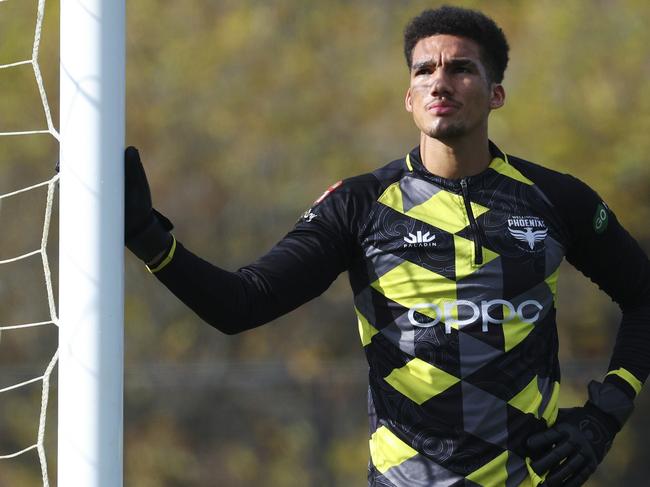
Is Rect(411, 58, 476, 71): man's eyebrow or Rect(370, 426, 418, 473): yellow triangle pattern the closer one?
Rect(370, 426, 418, 473): yellow triangle pattern

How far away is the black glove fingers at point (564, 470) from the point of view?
205 centimetres

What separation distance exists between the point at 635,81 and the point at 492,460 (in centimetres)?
294

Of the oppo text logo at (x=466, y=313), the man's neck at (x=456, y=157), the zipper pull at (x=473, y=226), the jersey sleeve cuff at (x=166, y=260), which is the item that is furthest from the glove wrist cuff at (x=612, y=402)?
the jersey sleeve cuff at (x=166, y=260)

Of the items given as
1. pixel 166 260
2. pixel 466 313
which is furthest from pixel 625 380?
pixel 166 260

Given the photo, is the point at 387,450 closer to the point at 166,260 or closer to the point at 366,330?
the point at 366,330

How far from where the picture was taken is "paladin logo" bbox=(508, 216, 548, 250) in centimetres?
209

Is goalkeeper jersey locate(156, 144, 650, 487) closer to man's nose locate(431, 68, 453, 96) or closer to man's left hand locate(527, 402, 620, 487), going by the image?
man's left hand locate(527, 402, 620, 487)

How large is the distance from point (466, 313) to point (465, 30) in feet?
1.93

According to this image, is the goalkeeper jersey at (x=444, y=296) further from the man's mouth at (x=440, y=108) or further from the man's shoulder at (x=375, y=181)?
the man's mouth at (x=440, y=108)

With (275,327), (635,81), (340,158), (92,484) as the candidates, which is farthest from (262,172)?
(92,484)

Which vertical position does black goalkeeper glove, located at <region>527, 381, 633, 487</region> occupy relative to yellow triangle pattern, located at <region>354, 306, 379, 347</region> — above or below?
below

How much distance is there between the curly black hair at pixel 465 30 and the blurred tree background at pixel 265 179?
220 cm

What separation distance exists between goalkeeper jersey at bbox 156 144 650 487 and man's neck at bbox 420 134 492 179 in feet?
0.07

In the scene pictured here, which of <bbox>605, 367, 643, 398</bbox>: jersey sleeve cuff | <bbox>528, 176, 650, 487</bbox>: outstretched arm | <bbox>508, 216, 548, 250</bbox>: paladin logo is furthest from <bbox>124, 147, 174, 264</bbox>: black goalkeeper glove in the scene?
<bbox>605, 367, 643, 398</bbox>: jersey sleeve cuff
